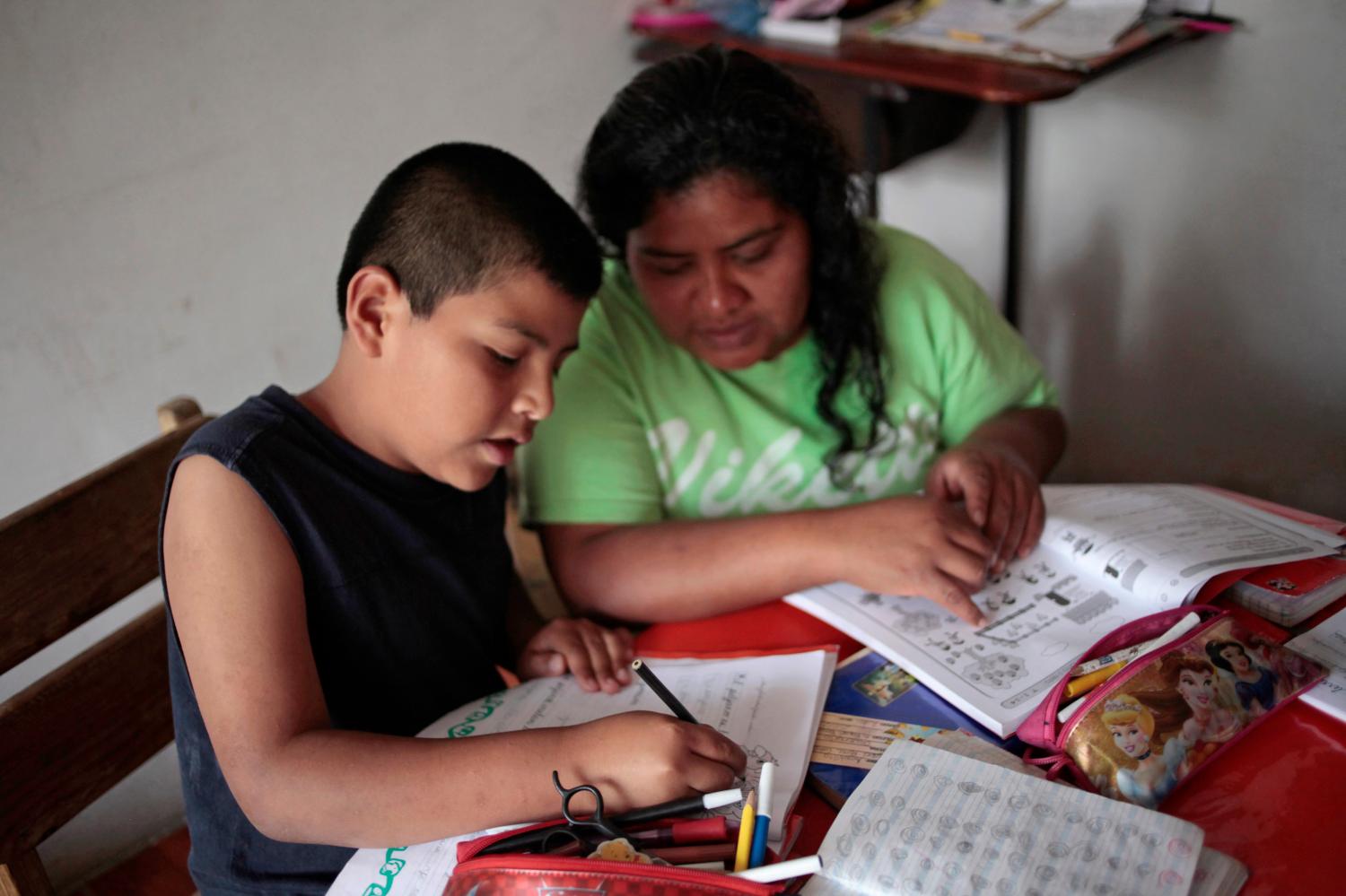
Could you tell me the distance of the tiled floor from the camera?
1.74 m

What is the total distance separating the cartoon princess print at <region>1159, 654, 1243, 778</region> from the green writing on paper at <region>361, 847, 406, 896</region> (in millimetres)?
566

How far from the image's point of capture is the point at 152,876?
5.78ft

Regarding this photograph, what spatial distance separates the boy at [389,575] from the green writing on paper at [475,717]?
0.23 feet

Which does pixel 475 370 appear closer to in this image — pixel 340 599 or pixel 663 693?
pixel 340 599

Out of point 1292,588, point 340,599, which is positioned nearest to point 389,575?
point 340,599

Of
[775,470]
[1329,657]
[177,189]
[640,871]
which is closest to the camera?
[640,871]

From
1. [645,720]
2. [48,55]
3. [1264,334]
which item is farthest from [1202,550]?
[48,55]

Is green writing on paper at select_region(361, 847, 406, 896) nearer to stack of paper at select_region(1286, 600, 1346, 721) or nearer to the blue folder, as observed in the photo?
the blue folder

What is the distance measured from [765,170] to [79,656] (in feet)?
2.94

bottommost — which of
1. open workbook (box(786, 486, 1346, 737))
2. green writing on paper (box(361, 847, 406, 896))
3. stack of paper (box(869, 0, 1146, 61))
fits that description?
Answer: green writing on paper (box(361, 847, 406, 896))

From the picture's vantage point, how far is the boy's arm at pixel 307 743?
76 centimetres

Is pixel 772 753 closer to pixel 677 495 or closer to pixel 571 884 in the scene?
pixel 571 884

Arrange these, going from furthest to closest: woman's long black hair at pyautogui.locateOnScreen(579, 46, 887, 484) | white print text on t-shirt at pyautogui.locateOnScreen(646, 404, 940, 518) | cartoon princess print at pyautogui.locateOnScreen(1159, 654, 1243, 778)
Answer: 1. white print text on t-shirt at pyautogui.locateOnScreen(646, 404, 940, 518)
2. woman's long black hair at pyautogui.locateOnScreen(579, 46, 887, 484)
3. cartoon princess print at pyautogui.locateOnScreen(1159, 654, 1243, 778)

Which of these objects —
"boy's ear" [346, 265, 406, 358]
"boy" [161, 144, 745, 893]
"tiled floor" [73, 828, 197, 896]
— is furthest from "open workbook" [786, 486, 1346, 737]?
"tiled floor" [73, 828, 197, 896]
